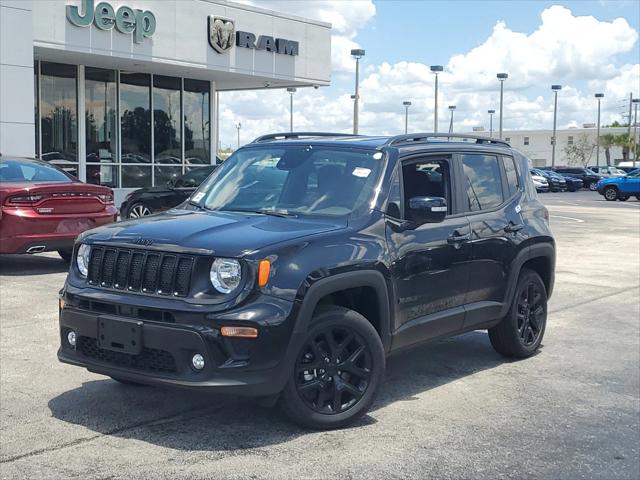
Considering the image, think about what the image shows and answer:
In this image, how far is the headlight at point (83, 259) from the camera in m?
5.12

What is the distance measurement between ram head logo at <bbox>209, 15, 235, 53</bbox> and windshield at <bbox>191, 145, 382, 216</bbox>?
17.9 m

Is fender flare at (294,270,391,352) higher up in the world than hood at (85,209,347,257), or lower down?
lower down

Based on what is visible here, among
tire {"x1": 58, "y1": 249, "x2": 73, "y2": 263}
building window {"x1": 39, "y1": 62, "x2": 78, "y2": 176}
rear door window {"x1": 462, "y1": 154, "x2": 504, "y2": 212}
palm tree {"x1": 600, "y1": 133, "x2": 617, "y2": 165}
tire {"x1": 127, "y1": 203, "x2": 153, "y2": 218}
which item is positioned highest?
palm tree {"x1": 600, "y1": 133, "x2": 617, "y2": 165}

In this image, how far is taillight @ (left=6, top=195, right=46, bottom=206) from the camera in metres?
10.3

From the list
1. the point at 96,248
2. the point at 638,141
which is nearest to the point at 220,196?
the point at 96,248

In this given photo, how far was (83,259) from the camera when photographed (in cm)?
517

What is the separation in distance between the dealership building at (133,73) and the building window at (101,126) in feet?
0.09

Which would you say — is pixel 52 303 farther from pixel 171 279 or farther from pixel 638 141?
pixel 638 141

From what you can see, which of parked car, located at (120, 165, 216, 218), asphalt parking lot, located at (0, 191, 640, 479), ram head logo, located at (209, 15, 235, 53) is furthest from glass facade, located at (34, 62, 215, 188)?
asphalt parking lot, located at (0, 191, 640, 479)

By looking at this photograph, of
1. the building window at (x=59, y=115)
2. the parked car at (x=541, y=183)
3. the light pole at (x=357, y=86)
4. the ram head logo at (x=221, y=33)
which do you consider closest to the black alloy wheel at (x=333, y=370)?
the building window at (x=59, y=115)

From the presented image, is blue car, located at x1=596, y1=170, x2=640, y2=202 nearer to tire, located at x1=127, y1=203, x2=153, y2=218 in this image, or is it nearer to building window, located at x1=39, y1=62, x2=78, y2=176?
building window, located at x1=39, y1=62, x2=78, y2=176

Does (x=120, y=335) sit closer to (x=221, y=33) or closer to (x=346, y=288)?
(x=346, y=288)

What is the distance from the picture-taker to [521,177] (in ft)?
23.5

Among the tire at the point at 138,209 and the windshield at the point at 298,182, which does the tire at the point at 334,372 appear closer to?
the windshield at the point at 298,182
